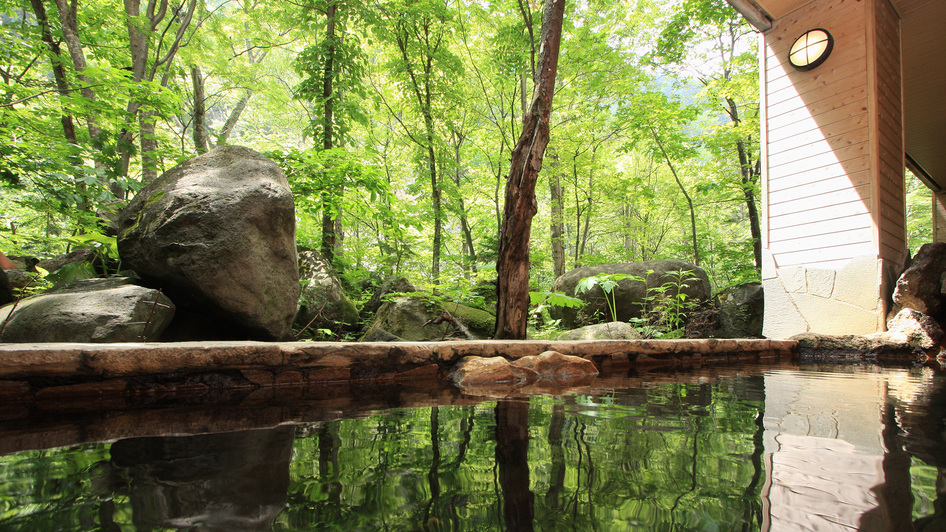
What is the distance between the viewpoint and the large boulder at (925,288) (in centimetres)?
461

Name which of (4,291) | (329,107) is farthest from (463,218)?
(4,291)

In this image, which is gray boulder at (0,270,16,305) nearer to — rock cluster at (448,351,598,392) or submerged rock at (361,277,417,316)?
submerged rock at (361,277,417,316)

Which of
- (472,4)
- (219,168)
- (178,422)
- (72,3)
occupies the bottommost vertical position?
(178,422)

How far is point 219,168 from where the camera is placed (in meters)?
3.72

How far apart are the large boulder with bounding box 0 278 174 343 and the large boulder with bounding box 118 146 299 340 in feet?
1.08

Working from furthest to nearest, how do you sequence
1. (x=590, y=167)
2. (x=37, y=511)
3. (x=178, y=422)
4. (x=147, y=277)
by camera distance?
(x=590, y=167) → (x=147, y=277) → (x=178, y=422) → (x=37, y=511)

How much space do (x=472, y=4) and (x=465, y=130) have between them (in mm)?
3167

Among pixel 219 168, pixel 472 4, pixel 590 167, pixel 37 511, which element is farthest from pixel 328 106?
pixel 37 511

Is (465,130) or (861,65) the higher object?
(465,130)

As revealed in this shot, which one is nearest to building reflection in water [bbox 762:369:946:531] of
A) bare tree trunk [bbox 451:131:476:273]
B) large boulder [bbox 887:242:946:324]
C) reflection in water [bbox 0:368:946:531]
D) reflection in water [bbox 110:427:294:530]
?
reflection in water [bbox 0:368:946:531]

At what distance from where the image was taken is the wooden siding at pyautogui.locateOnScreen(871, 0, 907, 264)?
4973mm

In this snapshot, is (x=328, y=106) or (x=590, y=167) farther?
(x=590, y=167)

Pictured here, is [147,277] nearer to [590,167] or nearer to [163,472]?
[163,472]

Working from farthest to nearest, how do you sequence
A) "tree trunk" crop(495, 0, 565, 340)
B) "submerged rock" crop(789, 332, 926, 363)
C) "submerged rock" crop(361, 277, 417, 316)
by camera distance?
1. "submerged rock" crop(361, 277, 417, 316)
2. "submerged rock" crop(789, 332, 926, 363)
3. "tree trunk" crop(495, 0, 565, 340)
